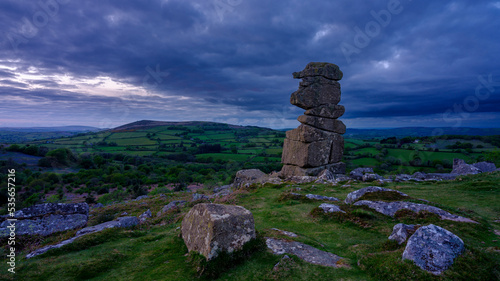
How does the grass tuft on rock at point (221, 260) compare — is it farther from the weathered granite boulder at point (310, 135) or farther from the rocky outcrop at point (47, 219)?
the weathered granite boulder at point (310, 135)

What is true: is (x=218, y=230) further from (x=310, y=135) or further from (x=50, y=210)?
(x=310, y=135)

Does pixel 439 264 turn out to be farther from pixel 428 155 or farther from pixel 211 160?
pixel 211 160

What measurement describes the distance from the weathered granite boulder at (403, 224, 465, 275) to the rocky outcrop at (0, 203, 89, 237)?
16638mm

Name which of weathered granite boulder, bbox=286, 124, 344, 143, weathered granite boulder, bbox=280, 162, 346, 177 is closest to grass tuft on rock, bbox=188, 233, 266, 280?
weathered granite boulder, bbox=280, 162, 346, 177

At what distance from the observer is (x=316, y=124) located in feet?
93.9

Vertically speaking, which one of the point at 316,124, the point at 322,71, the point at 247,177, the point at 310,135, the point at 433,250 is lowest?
the point at 247,177

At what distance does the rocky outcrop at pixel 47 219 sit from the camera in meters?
11.7

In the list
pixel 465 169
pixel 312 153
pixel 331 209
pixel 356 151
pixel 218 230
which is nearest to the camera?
pixel 218 230

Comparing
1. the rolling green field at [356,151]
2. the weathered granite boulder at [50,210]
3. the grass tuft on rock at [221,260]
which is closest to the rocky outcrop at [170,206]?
the weathered granite boulder at [50,210]

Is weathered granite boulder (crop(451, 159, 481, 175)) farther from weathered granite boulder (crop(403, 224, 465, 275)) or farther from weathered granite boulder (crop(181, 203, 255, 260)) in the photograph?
weathered granite boulder (crop(181, 203, 255, 260))

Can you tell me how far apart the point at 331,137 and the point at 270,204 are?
16.8 meters

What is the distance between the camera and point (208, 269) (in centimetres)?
627

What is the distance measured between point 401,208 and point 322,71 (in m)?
20.9

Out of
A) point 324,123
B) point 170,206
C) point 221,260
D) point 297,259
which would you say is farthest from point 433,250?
point 324,123
